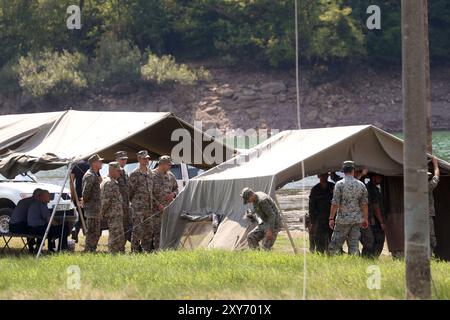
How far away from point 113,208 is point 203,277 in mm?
4976

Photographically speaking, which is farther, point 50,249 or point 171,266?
point 50,249

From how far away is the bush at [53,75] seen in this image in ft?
282

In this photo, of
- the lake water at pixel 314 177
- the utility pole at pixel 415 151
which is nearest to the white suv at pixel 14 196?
the utility pole at pixel 415 151

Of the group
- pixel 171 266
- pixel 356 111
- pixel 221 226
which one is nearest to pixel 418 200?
pixel 171 266

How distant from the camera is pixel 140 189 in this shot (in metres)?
18.6

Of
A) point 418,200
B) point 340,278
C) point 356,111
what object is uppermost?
point 418,200

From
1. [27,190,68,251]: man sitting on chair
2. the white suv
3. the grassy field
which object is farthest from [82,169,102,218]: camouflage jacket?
the white suv

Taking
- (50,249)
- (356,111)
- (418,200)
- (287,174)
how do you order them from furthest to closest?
1. (356,111)
2. (50,249)
3. (287,174)
4. (418,200)

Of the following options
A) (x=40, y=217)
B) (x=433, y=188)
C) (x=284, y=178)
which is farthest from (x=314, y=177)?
(x=284, y=178)

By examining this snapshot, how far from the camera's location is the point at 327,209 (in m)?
18.5

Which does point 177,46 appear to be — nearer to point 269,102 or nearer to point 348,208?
point 269,102

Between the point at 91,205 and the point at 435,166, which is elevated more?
the point at 435,166
